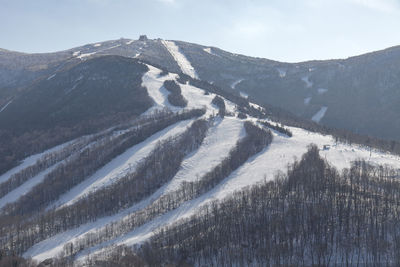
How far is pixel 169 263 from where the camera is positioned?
118062mm

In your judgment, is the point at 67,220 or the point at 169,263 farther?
the point at 67,220

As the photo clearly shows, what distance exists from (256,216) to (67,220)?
237ft

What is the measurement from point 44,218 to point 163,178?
5100 cm

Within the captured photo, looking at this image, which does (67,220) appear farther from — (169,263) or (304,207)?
(304,207)

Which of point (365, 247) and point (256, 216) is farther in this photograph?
point (256, 216)

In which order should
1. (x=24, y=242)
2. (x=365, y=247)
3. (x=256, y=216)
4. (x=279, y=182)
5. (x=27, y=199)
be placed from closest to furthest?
(x=365, y=247)
(x=256, y=216)
(x=24, y=242)
(x=279, y=182)
(x=27, y=199)

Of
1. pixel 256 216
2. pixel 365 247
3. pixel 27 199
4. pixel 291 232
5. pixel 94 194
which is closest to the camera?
pixel 365 247

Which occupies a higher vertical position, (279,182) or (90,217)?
(279,182)

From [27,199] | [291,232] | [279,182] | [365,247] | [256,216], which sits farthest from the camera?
[27,199]

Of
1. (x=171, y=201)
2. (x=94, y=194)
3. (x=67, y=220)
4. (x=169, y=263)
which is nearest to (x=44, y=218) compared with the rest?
(x=67, y=220)

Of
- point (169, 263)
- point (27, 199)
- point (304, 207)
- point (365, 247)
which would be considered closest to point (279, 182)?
point (304, 207)

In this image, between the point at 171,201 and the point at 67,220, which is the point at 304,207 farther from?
the point at 67,220

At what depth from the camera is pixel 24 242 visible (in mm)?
149375

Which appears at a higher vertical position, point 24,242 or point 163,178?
point 163,178
